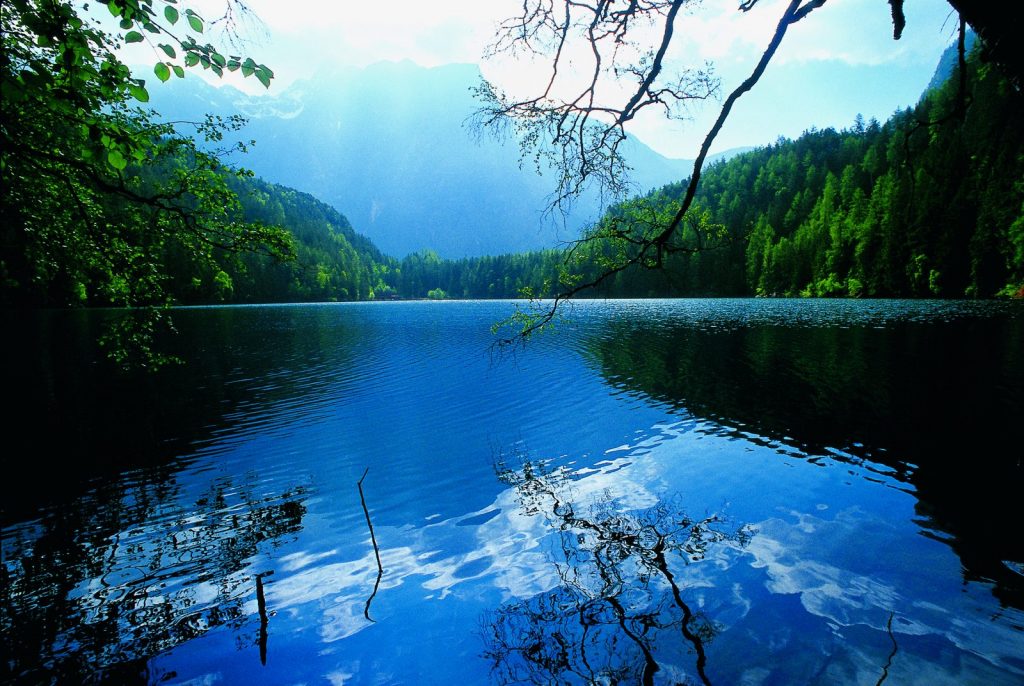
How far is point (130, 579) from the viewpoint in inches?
328

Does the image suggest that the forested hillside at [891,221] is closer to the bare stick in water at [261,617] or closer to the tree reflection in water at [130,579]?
the tree reflection in water at [130,579]

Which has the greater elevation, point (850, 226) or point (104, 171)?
point (850, 226)

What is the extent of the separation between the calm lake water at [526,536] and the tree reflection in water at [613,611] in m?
0.04

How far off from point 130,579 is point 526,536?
756 cm

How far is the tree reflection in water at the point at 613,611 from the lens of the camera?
5.88m

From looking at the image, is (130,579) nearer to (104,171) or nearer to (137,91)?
(104,171)

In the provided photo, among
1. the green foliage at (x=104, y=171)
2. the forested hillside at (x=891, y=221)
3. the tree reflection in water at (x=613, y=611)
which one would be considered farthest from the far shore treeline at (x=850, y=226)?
the tree reflection in water at (x=613, y=611)

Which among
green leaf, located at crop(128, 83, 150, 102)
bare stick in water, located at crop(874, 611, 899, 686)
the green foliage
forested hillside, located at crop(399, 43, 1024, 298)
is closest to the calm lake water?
bare stick in water, located at crop(874, 611, 899, 686)

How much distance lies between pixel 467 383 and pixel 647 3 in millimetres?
22496

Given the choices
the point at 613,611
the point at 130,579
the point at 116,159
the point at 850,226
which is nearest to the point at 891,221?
the point at 850,226

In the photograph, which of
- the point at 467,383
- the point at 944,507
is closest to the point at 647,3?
the point at 944,507

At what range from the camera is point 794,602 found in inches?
274

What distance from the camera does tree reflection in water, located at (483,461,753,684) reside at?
588cm

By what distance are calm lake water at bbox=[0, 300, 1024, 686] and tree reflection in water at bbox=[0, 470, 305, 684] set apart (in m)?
0.05
